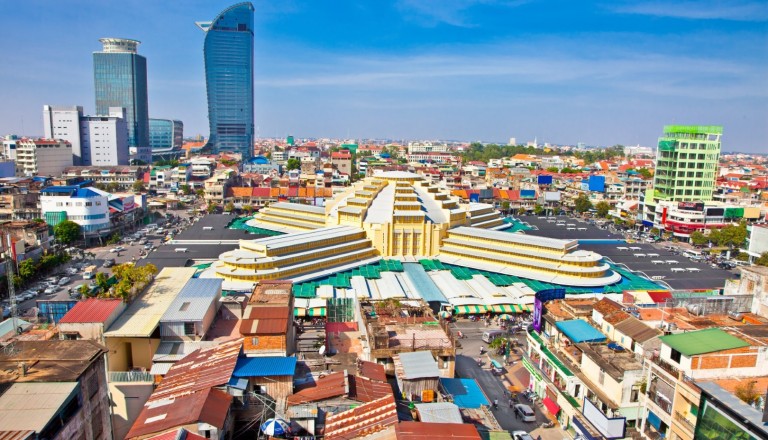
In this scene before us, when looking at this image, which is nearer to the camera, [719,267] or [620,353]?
[620,353]

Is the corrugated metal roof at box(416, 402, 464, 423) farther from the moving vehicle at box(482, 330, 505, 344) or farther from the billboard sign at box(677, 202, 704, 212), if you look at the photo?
the billboard sign at box(677, 202, 704, 212)

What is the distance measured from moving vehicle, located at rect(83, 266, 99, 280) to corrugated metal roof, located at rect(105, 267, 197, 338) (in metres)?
19.6

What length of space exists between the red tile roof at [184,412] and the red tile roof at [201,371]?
1.43 ft

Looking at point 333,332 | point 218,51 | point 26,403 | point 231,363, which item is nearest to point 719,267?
point 333,332

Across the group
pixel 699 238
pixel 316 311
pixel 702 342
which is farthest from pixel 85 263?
pixel 699 238

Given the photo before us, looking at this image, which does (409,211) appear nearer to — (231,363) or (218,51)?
(231,363)

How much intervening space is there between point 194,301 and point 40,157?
88.1 m

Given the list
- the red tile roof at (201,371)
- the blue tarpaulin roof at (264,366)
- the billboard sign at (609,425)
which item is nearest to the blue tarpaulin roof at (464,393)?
the billboard sign at (609,425)

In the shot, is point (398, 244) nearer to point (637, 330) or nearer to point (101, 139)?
point (637, 330)

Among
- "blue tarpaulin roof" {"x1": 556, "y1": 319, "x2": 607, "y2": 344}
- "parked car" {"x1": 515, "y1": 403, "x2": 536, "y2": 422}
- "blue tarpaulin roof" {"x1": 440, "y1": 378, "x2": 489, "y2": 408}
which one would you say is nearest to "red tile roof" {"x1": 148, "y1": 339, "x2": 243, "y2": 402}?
"blue tarpaulin roof" {"x1": 440, "y1": 378, "x2": 489, "y2": 408}

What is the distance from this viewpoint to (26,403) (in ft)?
40.1

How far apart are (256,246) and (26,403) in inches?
1118

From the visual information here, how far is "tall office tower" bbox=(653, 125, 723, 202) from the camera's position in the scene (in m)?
69.9

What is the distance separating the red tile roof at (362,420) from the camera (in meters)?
13.8
